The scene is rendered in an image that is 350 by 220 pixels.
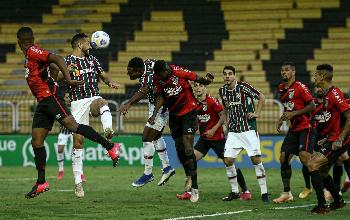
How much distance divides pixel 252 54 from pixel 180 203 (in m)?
16.8

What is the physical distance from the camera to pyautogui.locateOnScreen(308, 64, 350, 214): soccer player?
13.0 metres

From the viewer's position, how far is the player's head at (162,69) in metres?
14.9

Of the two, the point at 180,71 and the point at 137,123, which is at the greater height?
the point at 180,71

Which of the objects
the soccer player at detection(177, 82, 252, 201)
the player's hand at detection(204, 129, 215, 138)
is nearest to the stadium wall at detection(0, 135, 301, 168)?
the soccer player at detection(177, 82, 252, 201)

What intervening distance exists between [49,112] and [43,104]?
16cm

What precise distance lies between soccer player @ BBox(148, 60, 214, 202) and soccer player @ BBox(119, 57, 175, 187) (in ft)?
0.94

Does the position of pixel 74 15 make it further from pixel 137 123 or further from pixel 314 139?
pixel 314 139

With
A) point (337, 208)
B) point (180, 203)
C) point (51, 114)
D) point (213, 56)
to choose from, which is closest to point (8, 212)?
point (51, 114)

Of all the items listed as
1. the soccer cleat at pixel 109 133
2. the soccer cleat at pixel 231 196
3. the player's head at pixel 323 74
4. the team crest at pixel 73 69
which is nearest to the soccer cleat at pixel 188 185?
the soccer cleat at pixel 231 196

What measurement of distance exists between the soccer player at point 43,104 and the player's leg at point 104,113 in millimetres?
471

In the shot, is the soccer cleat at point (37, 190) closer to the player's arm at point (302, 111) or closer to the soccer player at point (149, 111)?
the soccer player at point (149, 111)

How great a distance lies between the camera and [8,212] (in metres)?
13.1

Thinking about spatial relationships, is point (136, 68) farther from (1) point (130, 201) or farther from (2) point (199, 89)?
(1) point (130, 201)

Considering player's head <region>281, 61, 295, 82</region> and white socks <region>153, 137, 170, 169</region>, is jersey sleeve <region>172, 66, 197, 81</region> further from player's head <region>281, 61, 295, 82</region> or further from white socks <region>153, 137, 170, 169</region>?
white socks <region>153, 137, 170, 169</region>
